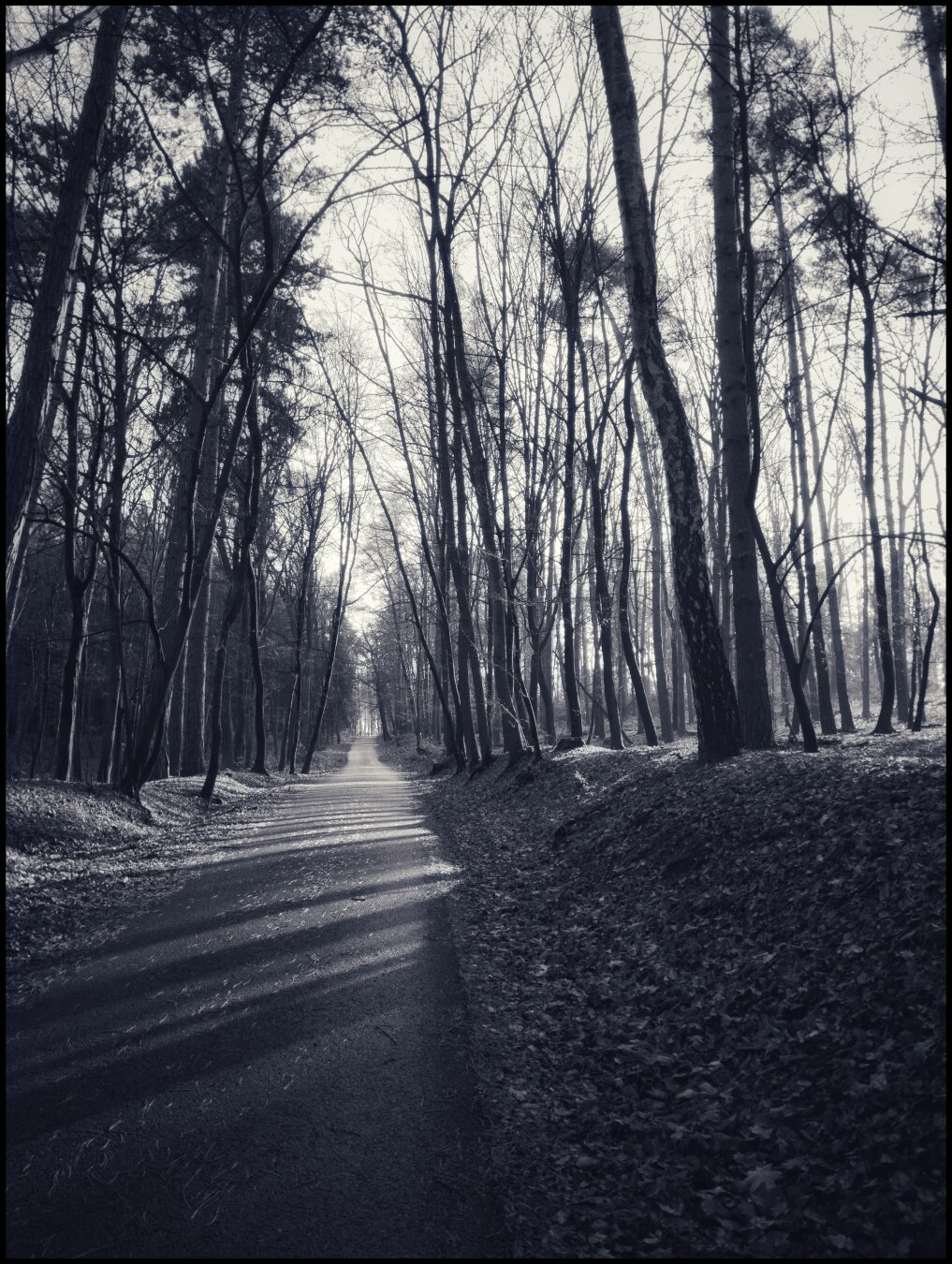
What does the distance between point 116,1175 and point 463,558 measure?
615 inches

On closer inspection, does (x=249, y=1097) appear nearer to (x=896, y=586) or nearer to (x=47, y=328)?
(x=47, y=328)

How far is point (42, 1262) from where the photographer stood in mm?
2395

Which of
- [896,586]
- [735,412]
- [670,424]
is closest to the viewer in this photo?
[670,424]

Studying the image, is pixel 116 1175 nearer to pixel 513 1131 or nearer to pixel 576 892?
pixel 513 1131

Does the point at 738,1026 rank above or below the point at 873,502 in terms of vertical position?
below

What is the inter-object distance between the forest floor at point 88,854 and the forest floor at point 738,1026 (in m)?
3.31

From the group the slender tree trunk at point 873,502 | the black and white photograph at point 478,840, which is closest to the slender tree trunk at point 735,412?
the black and white photograph at point 478,840

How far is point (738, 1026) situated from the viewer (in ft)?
12.5

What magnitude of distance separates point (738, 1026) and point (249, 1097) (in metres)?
2.66

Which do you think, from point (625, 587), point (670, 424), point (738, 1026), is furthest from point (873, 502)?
point (738, 1026)

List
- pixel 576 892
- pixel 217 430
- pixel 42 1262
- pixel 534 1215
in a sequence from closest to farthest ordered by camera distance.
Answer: pixel 42 1262 → pixel 534 1215 → pixel 576 892 → pixel 217 430

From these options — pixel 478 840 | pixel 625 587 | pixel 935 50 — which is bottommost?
pixel 478 840

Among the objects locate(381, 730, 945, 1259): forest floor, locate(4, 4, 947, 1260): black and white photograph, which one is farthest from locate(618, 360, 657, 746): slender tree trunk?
locate(381, 730, 945, 1259): forest floor

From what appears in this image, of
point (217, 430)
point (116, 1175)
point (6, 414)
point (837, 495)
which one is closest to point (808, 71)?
point (6, 414)
